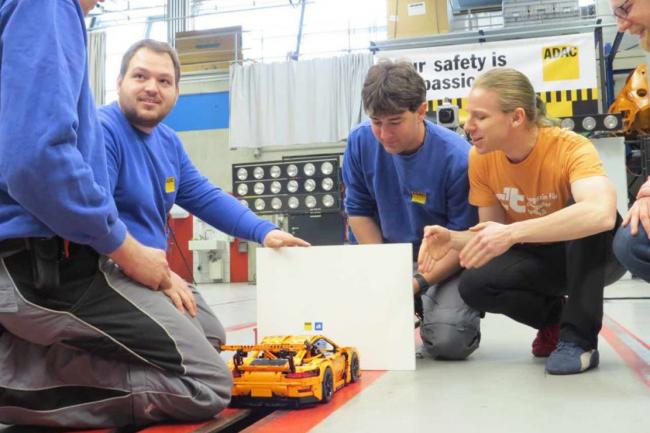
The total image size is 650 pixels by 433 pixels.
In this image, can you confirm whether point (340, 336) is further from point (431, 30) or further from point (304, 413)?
point (431, 30)

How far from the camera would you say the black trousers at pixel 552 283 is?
5.80 feet

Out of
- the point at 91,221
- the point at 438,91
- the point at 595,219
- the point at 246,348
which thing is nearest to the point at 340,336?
the point at 246,348

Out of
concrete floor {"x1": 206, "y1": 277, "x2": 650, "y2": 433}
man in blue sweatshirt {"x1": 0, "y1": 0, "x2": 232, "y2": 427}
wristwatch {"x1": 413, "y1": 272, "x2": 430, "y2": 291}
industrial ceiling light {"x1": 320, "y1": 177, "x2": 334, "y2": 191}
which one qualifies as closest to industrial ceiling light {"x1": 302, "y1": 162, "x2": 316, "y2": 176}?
industrial ceiling light {"x1": 320, "y1": 177, "x2": 334, "y2": 191}

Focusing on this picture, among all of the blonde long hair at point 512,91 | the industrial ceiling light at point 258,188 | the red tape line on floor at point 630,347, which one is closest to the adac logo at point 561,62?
the industrial ceiling light at point 258,188

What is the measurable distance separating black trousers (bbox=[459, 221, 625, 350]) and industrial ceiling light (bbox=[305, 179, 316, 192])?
467 cm

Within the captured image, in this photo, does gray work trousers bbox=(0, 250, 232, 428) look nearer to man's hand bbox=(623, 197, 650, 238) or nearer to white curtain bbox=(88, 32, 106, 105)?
man's hand bbox=(623, 197, 650, 238)

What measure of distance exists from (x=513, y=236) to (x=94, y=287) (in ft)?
3.25

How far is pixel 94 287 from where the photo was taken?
1.25 metres

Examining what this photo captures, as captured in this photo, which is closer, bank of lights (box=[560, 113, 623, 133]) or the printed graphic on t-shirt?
the printed graphic on t-shirt

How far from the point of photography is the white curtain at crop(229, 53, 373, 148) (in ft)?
26.7

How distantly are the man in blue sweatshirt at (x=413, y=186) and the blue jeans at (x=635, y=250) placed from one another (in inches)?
24.3

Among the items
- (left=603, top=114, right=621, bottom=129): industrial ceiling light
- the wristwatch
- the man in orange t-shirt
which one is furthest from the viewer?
(left=603, top=114, right=621, bottom=129): industrial ceiling light

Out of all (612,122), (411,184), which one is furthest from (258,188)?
(411,184)

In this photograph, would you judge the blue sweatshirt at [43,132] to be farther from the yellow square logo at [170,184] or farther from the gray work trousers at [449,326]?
the gray work trousers at [449,326]
